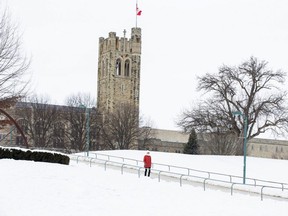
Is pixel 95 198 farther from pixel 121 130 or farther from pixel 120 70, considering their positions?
pixel 120 70

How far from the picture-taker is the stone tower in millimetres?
124188

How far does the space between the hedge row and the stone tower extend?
9057 cm

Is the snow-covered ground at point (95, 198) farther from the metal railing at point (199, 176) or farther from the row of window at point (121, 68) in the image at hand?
the row of window at point (121, 68)

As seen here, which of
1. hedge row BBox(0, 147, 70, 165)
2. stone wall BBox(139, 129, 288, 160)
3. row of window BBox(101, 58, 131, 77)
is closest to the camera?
hedge row BBox(0, 147, 70, 165)

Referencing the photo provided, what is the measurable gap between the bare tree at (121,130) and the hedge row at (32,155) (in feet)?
190

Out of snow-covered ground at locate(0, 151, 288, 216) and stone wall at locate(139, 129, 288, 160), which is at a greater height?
stone wall at locate(139, 129, 288, 160)

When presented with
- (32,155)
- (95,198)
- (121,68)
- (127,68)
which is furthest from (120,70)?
(95,198)

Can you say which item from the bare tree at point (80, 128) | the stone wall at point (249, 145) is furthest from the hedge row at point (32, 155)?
the stone wall at point (249, 145)

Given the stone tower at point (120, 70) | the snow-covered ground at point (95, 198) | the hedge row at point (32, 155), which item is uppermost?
the stone tower at point (120, 70)

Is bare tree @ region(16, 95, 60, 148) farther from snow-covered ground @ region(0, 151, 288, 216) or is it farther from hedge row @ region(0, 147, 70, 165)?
snow-covered ground @ region(0, 151, 288, 216)

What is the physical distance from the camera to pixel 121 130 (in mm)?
93125

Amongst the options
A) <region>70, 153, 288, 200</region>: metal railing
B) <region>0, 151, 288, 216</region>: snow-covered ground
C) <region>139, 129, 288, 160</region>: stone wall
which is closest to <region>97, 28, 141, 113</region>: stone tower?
<region>139, 129, 288, 160</region>: stone wall

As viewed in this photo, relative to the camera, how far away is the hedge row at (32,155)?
93.5 feet

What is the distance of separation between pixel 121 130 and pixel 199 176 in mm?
52635
